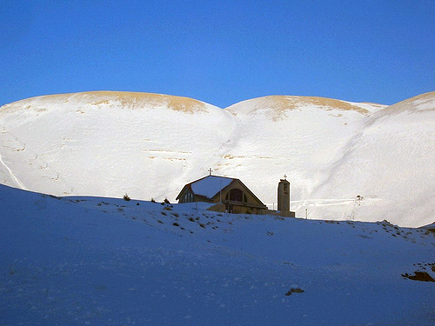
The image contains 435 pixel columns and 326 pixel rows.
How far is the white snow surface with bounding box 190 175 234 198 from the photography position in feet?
116

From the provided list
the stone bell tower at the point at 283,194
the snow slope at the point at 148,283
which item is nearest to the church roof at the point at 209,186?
the stone bell tower at the point at 283,194

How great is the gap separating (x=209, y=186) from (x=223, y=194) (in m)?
1.77

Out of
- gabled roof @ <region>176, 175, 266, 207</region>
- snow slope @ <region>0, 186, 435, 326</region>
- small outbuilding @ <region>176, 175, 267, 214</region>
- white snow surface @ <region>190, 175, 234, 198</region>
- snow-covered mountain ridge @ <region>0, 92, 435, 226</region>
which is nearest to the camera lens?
snow slope @ <region>0, 186, 435, 326</region>

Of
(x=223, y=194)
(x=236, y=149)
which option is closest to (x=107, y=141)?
(x=236, y=149)

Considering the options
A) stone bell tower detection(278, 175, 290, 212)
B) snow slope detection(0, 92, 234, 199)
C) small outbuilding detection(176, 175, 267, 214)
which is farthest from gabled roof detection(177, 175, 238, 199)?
snow slope detection(0, 92, 234, 199)

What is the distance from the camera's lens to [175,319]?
24.6 feet

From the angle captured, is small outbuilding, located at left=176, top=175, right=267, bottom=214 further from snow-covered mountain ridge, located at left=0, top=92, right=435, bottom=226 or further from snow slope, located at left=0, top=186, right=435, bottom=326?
snow slope, located at left=0, top=186, right=435, bottom=326

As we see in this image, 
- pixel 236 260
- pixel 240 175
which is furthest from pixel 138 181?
pixel 236 260

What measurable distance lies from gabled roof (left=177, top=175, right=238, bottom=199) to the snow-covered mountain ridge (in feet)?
47.9

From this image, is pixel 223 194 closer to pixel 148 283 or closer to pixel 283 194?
pixel 283 194

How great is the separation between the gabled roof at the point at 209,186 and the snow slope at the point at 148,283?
1943 centimetres

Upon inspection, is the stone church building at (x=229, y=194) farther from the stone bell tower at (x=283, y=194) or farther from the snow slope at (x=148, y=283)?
the snow slope at (x=148, y=283)

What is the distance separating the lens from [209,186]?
36438 millimetres

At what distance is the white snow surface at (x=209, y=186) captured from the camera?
3534cm
